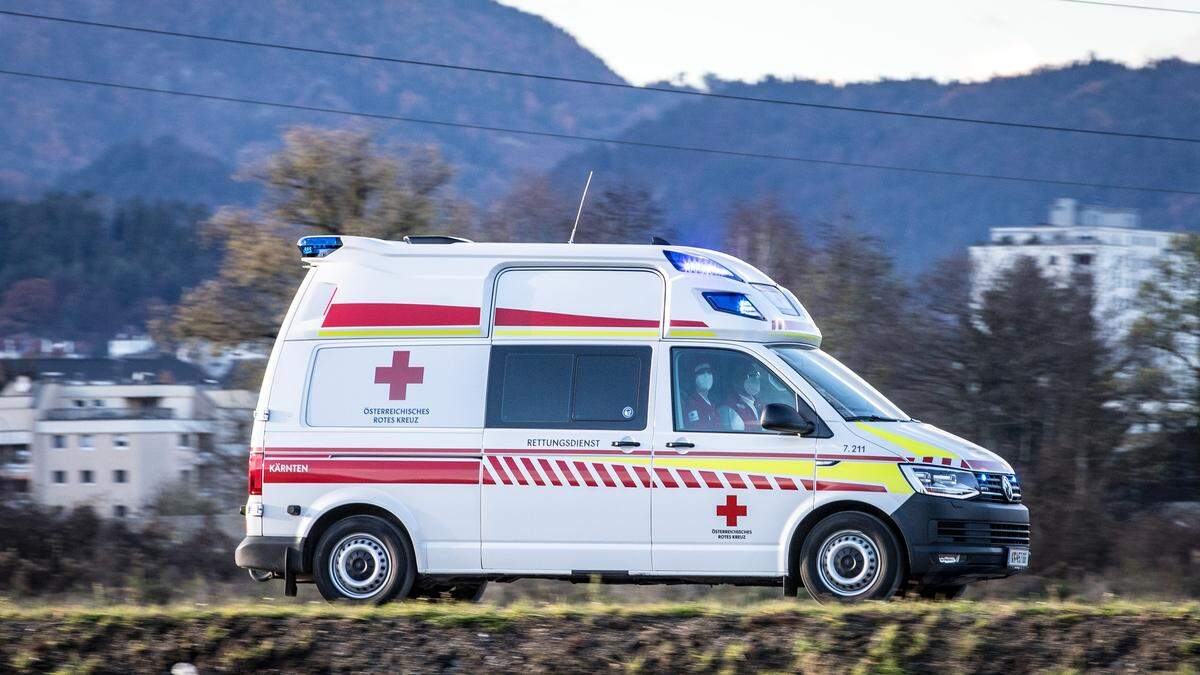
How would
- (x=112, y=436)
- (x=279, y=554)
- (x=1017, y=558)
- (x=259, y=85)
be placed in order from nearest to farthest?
1. (x=1017, y=558)
2. (x=279, y=554)
3. (x=112, y=436)
4. (x=259, y=85)

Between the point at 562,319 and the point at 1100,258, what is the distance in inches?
1262

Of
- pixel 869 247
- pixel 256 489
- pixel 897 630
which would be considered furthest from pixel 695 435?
pixel 869 247

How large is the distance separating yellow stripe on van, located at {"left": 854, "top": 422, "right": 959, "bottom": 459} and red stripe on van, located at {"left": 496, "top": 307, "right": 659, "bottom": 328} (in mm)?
1634

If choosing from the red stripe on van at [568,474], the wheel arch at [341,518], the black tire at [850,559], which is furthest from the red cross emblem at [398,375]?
the black tire at [850,559]

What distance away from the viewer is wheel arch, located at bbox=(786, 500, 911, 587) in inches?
358

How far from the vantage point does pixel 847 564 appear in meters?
9.12

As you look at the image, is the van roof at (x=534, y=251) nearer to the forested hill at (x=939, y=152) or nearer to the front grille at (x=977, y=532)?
the front grille at (x=977, y=532)

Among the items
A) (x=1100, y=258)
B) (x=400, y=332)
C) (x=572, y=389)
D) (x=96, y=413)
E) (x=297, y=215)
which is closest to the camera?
(x=572, y=389)

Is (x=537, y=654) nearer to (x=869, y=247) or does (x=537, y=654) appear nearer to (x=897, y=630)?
(x=897, y=630)

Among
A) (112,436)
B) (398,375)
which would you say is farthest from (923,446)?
(112,436)

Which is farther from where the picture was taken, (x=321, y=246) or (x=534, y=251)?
(x=321, y=246)

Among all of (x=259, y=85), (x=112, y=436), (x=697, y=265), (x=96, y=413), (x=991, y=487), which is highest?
(x=259, y=85)

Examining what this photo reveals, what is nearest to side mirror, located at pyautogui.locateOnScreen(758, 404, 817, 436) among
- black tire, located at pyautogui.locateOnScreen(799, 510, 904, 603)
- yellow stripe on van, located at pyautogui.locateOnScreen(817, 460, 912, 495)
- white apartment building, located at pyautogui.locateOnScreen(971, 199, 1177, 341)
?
yellow stripe on van, located at pyautogui.locateOnScreen(817, 460, 912, 495)

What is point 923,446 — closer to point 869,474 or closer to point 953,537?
point 869,474
